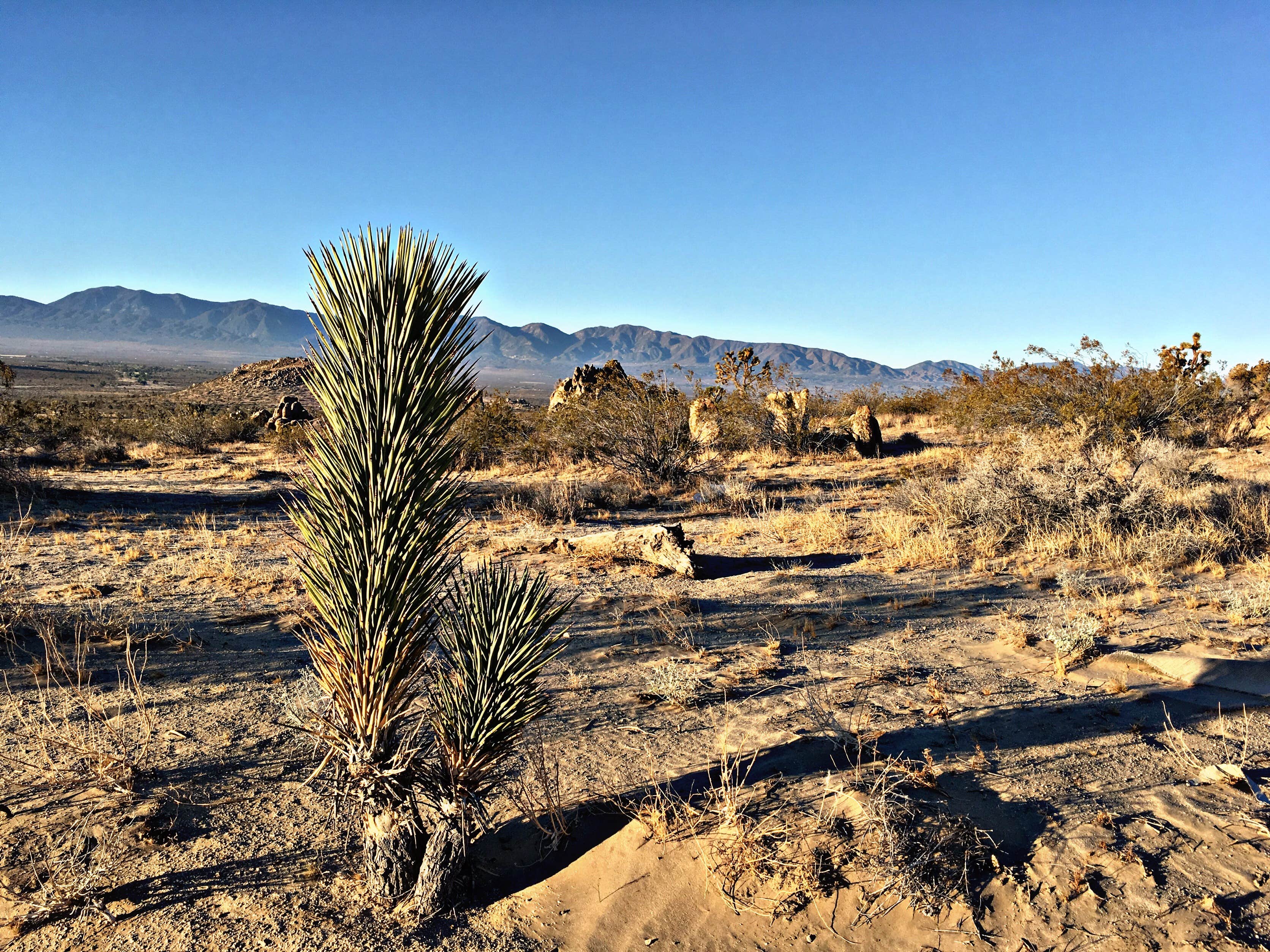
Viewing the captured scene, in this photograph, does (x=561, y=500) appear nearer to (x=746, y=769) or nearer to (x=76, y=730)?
(x=76, y=730)

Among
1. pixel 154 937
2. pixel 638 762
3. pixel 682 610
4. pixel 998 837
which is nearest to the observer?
pixel 154 937

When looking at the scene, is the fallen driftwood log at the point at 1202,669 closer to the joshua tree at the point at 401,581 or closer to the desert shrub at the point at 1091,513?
the desert shrub at the point at 1091,513

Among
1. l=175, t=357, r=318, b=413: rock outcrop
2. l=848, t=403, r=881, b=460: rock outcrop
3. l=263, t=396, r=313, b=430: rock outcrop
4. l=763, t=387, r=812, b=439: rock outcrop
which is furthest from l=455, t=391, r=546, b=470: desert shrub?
l=175, t=357, r=318, b=413: rock outcrop

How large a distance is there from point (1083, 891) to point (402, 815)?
299cm

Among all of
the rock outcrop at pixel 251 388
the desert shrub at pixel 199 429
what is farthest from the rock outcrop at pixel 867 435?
the rock outcrop at pixel 251 388

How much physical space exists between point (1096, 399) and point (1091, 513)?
7462mm

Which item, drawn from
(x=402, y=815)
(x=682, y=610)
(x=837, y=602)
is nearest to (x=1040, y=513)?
(x=837, y=602)

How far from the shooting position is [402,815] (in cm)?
314

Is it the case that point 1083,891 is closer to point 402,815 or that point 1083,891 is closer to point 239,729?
point 402,815

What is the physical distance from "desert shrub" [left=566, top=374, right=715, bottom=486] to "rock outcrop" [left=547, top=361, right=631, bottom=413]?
3.56 m

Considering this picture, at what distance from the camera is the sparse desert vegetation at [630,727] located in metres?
3.00

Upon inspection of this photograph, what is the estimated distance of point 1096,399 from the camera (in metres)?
14.9

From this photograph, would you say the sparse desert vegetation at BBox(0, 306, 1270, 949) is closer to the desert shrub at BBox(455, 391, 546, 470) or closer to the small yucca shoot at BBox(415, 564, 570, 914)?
the small yucca shoot at BBox(415, 564, 570, 914)

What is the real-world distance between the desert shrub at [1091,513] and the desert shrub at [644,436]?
5186 mm
